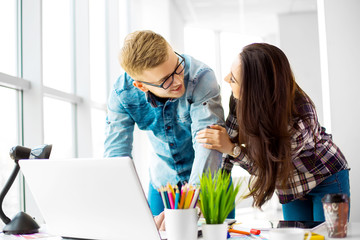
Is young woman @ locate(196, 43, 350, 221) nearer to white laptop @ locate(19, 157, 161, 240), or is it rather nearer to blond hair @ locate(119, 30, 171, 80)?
blond hair @ locate(119, 30, 171, 80)

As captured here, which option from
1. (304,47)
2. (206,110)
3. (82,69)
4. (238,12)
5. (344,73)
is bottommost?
(206,110)

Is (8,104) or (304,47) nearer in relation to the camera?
(8,104)

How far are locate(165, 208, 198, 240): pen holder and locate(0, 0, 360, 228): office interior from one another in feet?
3.12

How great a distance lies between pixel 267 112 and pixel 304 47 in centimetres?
522

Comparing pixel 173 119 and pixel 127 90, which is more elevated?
pixel 127 90

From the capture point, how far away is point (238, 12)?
609 cm

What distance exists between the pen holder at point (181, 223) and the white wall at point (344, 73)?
2009 millimetres

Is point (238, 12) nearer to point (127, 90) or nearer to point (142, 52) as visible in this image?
point (127, 90)

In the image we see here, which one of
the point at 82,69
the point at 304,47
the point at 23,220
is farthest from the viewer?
the point at 304,47

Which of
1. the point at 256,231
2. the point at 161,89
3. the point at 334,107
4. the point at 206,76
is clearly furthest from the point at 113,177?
the point at 334,107

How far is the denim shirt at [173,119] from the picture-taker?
1.57m

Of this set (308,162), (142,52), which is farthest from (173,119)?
(308,162)

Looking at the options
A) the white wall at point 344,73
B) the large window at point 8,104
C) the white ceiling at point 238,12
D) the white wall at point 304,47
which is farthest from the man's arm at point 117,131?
the white wall at point 304,47

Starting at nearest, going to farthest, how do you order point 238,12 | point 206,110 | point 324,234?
1. point 324,234
2. point 206,110
3. point 238,12
